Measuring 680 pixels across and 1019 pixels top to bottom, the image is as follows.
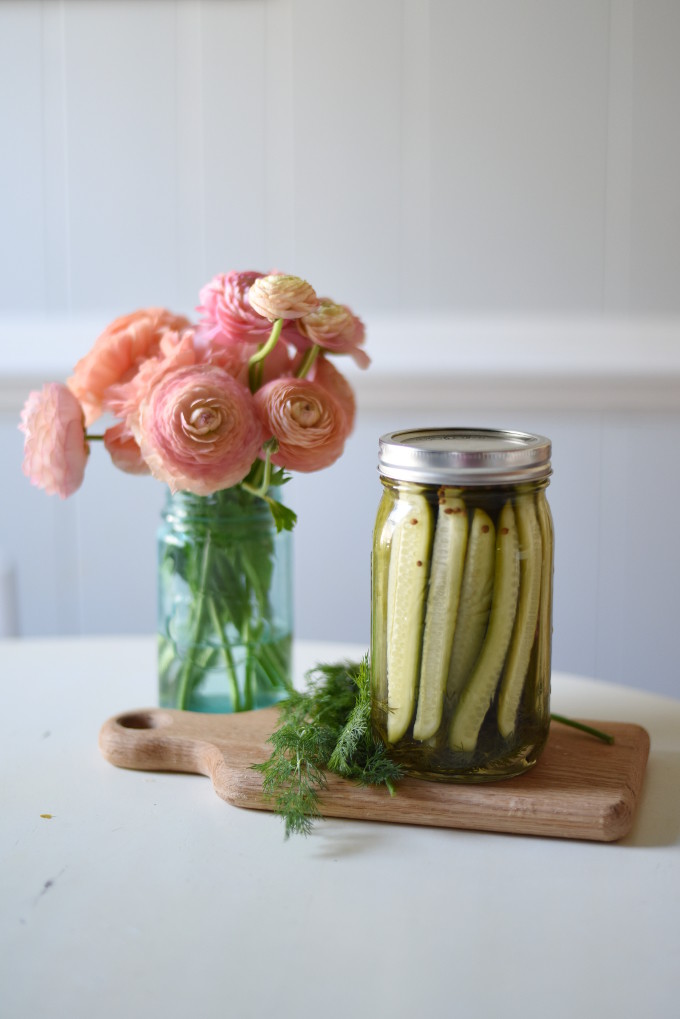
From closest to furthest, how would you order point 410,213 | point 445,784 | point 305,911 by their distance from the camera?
point 305,911 → point 445,784 → point 410,213

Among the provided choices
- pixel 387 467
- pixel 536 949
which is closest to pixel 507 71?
pixel 387 467

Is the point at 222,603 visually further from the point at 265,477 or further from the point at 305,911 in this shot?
the point at 305,911

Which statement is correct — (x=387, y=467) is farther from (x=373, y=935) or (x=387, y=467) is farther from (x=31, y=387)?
(x=31, y=387)

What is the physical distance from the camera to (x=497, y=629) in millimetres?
789

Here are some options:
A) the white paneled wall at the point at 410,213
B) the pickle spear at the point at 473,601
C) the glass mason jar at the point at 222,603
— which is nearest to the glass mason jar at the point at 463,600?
the pickle spear at the point at 473,601

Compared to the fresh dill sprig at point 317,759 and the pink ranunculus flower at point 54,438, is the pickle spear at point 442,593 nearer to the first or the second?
the fresh dill sprig at point 317,759

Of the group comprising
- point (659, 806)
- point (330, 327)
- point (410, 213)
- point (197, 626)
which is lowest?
point (659, 806)

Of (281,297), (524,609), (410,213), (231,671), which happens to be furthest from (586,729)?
(410,213)

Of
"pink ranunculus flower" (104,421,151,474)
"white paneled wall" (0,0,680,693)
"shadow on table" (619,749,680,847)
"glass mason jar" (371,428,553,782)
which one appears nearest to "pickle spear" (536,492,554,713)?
"glass mason jar" (371,428,553,782)

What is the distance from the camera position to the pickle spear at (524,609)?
0.79 meters

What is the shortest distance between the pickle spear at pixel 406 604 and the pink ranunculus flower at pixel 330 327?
7.7 inches

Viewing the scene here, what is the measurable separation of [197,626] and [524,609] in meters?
0.34

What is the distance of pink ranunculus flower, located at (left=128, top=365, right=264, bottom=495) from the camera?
2.86 feet

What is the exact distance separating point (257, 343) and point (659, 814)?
0.49m
